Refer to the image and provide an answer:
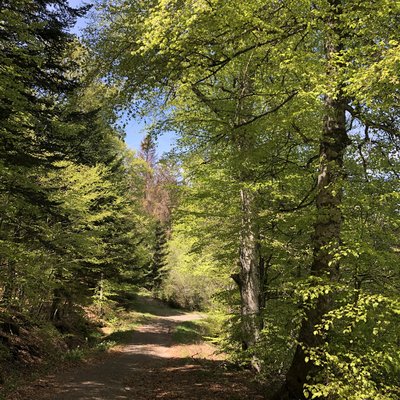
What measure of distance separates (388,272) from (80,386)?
8.16 meters

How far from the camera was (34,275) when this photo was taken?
32.2 feet

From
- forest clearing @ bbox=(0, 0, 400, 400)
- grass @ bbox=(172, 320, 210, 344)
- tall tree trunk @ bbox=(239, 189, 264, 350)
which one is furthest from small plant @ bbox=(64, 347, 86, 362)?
tall tree trunk @ bbox=(239, 189, 264, 350)

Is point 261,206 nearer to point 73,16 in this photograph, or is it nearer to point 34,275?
point 34,275

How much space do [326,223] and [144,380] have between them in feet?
27.9

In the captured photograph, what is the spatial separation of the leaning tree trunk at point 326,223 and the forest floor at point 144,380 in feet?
7.55

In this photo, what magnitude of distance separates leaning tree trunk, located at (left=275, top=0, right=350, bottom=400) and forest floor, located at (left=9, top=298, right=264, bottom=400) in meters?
2.30

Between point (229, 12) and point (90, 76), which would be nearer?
point (229, 12)

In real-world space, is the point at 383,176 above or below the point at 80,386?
above

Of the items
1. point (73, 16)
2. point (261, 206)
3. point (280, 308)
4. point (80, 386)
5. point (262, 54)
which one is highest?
point (73, 16)

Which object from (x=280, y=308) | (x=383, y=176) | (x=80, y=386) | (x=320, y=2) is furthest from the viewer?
(x=80, y=386)

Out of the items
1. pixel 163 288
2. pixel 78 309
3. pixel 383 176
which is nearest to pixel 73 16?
pixel 383 176

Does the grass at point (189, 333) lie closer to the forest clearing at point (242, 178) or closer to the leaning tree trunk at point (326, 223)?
the forest clearing at point (242, 178)

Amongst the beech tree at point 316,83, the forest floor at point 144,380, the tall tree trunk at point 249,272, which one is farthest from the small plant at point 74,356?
the beech tree at point 316,83

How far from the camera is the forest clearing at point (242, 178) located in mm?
4871
